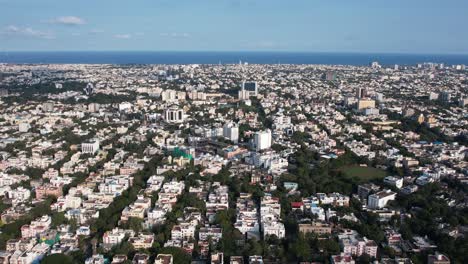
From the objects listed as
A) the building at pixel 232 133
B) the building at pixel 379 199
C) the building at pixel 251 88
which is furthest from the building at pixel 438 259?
the building at pixel 251 88

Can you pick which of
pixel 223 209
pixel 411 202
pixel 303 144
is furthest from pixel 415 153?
pixel 223 209

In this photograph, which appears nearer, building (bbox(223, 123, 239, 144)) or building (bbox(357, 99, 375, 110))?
building (bbox(223, 123, 239, 144))

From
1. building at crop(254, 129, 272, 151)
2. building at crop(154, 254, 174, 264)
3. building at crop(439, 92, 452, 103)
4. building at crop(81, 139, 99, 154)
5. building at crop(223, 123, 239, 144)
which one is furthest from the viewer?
building at crop(439, 92, 452, 103)

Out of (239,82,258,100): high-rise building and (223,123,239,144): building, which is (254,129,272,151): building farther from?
(239,82,258,100): high-rise building

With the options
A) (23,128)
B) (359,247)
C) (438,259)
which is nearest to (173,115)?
(23,128)

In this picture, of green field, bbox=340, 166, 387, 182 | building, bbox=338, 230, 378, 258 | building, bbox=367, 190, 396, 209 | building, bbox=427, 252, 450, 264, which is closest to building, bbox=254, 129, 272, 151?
green field, bbox=340, 166, 387, 182

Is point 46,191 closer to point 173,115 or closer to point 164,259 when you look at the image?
point 164,259
